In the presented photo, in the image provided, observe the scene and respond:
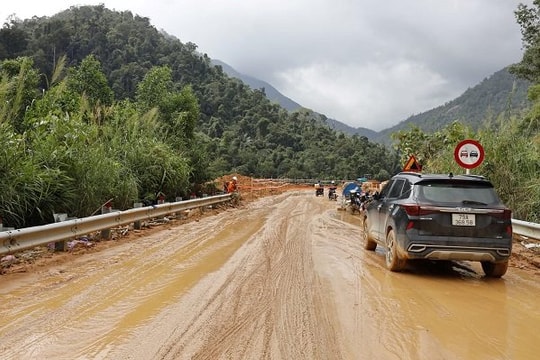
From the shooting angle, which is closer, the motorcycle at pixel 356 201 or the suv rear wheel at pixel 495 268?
the suv rear wheel at pixel 495 268

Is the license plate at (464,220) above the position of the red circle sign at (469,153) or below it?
below

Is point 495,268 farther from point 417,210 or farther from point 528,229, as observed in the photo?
point 528,229

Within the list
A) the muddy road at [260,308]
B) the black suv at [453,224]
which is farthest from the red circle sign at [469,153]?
the black suv at [453,224]

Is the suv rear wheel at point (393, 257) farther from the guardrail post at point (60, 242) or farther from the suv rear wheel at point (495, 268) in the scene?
the guardrail post at point (60, 242)

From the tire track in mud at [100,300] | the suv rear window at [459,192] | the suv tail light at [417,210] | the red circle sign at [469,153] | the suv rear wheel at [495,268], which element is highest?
the red circle sign at [469,153]

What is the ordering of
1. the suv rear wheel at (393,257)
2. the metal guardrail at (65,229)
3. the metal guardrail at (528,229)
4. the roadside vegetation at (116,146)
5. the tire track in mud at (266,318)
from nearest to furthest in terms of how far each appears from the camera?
the tire track in mud at (266,318) < the metal guardrail at (65,229) < the suv rear wheel at (393,257) < the roadside vegetation at (116,146) < the metal guardrail at (528,229)

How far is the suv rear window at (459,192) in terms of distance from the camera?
7688mm

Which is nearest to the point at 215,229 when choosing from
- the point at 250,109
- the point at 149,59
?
the point at 250,109

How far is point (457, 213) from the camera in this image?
752 centimetres

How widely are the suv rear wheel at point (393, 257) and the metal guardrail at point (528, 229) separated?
3.66 metres

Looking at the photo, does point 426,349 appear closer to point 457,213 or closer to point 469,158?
point 457,213

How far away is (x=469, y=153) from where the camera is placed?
12422 millimetres

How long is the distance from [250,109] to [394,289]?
91.5 m

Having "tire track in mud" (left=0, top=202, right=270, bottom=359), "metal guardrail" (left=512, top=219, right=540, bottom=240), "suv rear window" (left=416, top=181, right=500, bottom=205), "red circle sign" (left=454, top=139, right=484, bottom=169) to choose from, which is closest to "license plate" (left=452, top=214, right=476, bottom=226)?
"suv rear window" (left=416, top=181, right=500, bottom=205)
